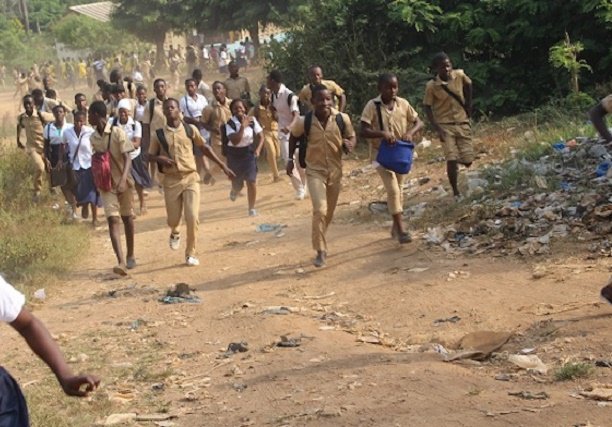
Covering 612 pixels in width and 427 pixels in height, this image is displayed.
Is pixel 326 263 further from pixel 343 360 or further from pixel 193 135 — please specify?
pixel 343 360

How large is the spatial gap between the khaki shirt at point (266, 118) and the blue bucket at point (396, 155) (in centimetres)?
462

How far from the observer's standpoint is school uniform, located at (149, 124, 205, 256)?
9.95m

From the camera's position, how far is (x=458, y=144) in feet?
35.3

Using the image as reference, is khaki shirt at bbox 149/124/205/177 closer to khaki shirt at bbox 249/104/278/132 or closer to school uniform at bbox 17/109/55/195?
khaki shirt at bbox 249/104/278/132

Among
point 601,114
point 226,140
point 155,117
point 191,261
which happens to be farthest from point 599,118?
point 155,117

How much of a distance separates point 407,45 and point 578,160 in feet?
25.2

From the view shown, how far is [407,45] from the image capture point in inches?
687

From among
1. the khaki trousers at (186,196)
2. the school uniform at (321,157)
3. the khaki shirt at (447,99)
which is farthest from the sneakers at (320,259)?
the khaki shirt at (447,99)

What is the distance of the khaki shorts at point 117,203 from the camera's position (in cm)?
1016

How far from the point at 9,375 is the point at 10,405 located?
5.1 inches

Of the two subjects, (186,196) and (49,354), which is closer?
(49,354)

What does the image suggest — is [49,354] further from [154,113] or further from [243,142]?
[154,113]

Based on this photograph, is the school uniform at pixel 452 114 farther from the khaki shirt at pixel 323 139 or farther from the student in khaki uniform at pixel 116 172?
the student in khaki uniform at pixel 116 172

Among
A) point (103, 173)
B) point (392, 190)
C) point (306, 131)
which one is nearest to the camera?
point (306, 131)
